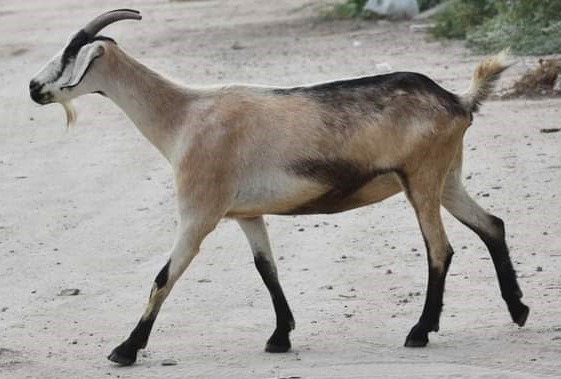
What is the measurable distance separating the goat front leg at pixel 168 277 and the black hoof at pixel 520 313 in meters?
1.58

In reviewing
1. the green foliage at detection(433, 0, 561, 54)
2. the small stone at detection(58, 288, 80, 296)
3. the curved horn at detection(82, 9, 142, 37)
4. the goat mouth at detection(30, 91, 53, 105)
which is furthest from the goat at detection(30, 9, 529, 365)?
the green foliage at detection(433, 0, 561, 54)

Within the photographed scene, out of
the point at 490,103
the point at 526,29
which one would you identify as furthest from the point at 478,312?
the point at 526,29

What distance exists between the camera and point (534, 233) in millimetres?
9445

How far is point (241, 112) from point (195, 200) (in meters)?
0.51

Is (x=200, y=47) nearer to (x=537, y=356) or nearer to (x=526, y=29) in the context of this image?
(x=526, y=29)

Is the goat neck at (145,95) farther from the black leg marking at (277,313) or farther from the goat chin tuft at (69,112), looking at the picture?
the black leg marking at (277,313)

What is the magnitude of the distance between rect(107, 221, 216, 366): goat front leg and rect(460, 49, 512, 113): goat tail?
1.43 meters

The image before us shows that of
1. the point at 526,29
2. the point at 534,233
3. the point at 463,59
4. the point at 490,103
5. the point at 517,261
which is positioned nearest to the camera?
the point at 517,261

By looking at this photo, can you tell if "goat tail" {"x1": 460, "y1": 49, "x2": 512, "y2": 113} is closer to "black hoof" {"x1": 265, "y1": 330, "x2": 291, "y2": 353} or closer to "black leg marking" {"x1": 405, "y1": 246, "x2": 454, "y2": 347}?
"black leg marking" {"x1": 405, "y1": 246, "x2": 454, "y2": 347}

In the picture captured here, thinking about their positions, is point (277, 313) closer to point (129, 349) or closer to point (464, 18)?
point (129, 349)

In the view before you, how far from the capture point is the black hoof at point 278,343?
7203 millimetres

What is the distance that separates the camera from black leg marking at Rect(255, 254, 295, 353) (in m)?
7.21

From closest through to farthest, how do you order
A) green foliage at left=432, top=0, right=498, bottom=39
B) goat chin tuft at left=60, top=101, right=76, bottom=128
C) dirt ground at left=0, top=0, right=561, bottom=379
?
dirt ground at left=0, top=0, right=561, bottom=379, goat chin tuft at left=60, top=101, right=76, bottom=128, green foliage at left=432, top=0, right=498, bottom=39

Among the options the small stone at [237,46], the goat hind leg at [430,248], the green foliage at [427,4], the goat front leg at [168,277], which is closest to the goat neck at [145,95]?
the goat front leg at [168,277]
